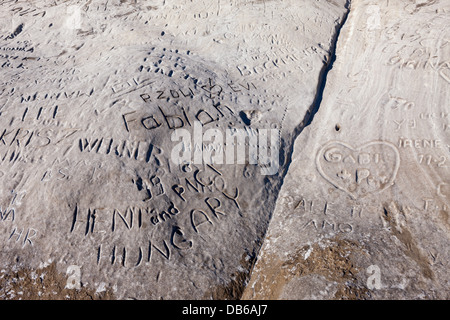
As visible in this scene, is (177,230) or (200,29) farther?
(200,29)

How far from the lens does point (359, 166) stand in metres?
3.32

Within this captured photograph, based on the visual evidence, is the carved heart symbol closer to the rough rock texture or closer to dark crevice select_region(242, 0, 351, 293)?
the rough rock texture

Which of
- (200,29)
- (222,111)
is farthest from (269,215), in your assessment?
(200,29)

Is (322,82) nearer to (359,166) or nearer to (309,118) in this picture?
(309,118)

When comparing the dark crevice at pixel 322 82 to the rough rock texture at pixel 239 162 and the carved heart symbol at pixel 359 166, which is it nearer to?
the rough rock texture at pixel 239 162

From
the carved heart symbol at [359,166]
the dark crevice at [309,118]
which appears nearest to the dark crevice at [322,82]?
the dark crevice at [309,118]

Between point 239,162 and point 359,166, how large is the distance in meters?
1.11

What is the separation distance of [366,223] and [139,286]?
71.0 inches

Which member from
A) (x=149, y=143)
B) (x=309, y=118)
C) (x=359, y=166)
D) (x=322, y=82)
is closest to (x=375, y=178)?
(x=359, y=166)

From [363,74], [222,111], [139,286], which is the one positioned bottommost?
[139,286]

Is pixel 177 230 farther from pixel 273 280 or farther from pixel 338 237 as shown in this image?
pixel 338 237

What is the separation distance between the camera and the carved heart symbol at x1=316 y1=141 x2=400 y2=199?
3.16 m

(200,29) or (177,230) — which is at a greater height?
(200,29)

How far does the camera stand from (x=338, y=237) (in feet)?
9.05
